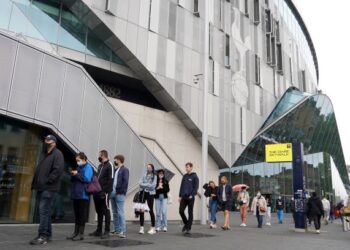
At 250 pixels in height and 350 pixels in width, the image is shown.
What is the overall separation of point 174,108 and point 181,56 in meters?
2.92

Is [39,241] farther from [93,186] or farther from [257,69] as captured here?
[257,69]

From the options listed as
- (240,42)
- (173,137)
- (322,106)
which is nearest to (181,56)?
(173,137)

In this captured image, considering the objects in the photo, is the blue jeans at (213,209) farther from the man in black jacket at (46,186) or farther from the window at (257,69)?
the window at (257,69)

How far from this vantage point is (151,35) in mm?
17781

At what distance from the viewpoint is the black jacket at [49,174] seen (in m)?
6.45

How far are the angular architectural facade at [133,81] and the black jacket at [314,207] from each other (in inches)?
224

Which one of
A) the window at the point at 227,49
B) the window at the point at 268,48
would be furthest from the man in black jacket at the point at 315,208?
the window at the point at 268,48

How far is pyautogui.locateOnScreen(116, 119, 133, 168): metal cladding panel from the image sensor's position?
1270 cm

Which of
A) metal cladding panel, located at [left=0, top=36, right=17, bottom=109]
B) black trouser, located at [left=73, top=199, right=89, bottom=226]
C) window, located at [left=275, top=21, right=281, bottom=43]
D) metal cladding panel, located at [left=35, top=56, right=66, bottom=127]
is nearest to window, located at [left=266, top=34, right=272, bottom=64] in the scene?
window, located at [left=275, top=21, right=281, bottom=43]

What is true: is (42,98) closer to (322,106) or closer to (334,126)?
(322,106)

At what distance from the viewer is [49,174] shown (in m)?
6.54

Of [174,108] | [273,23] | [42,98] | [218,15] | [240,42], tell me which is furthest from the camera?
[273,23]

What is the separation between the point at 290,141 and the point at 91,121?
79.3 feet

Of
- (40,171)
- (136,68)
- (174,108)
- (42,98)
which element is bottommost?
(40,171)
